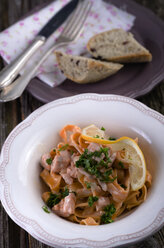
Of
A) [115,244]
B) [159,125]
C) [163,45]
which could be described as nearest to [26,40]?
[163,45]

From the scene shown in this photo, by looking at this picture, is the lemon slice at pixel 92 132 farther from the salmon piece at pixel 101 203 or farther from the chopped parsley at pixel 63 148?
the salmon piece at pixel 101 203

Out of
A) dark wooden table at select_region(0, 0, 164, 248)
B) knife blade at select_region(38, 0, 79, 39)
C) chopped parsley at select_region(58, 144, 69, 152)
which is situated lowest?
dark wooden table at select_region(0, 0, 164, 248)

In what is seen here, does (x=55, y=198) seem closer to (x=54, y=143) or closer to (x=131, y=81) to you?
(x=54, y=143)

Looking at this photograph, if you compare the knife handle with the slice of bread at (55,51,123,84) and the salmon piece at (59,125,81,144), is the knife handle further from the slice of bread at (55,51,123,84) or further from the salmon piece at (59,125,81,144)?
the salmon piece at (59,125,81,144)

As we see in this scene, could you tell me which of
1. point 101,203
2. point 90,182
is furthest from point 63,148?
point 101,203

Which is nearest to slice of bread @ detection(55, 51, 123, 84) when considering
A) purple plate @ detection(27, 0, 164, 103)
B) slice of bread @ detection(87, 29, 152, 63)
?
purple plate @ detection(27, 0, 164, 103)

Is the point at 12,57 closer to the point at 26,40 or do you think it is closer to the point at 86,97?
the point at 26,40

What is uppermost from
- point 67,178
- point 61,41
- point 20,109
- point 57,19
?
point 57,19
